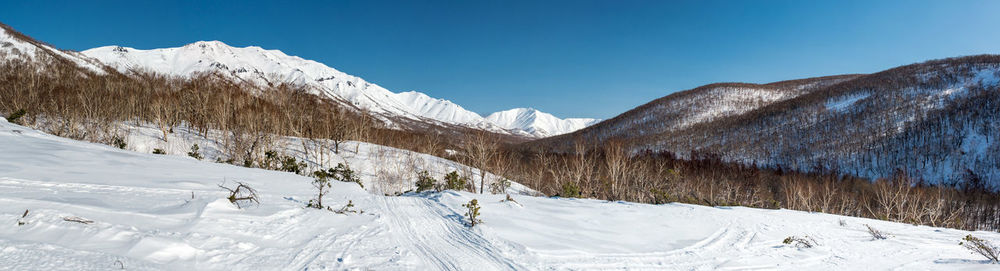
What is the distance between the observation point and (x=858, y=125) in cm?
11338

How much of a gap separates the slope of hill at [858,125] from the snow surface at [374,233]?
268ft

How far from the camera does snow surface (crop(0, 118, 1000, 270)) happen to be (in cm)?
399

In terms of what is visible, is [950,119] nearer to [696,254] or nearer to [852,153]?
[852,153]

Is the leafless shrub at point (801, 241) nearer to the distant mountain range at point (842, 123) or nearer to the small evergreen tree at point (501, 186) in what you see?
the small evergreen tree at point (501, 186)

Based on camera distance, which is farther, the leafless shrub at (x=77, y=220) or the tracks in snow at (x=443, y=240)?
the tracks in snow at (x=443, y=240)

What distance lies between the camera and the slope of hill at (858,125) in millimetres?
90688

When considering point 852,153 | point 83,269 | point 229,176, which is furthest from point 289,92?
point 852,153

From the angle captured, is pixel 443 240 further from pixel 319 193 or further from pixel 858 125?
pixel 858 125

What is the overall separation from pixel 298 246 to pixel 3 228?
264 cm

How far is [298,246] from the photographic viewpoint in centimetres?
507

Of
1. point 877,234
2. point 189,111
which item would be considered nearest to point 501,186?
point 877,234

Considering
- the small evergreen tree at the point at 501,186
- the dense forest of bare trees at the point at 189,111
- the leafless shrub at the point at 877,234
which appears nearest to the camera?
the leafless shrub at the point at 877,234

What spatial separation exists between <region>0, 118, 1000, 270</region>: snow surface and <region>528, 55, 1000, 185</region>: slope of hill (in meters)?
81.7

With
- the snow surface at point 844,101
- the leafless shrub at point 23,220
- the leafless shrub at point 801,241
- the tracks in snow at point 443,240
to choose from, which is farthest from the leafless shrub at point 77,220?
the snow surface at point 844,101
